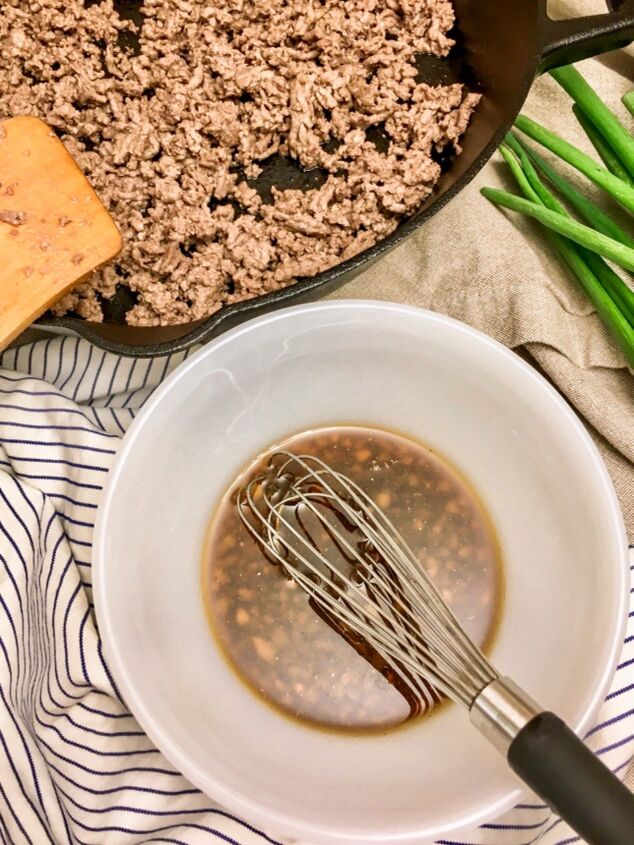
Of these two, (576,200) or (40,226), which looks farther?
(576,200)

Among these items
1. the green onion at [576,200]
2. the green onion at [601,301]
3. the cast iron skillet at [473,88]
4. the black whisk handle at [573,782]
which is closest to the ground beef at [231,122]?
the cast iron skillet at [473,88]

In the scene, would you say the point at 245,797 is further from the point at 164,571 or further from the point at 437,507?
the point at 437,507

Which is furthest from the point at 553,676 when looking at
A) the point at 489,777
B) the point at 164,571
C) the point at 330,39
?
the point at 330,39

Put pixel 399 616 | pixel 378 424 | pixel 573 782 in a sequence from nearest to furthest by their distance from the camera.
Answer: pixel 573 782 < pixel 399 616 < pixel 378 424

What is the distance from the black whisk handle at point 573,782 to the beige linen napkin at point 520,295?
0.51 metres

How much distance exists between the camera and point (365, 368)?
43.1 inches

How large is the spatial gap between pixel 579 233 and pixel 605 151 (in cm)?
17

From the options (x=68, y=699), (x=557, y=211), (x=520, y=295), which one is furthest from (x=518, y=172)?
(x=68, y=699)

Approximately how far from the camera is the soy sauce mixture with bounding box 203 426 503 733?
98cm

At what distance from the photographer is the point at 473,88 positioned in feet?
3.80

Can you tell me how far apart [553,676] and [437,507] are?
251mm

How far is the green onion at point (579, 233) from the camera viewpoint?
1.11 meters

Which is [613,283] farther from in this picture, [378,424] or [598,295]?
[378,424]

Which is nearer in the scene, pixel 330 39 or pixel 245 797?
pixel 245 797
